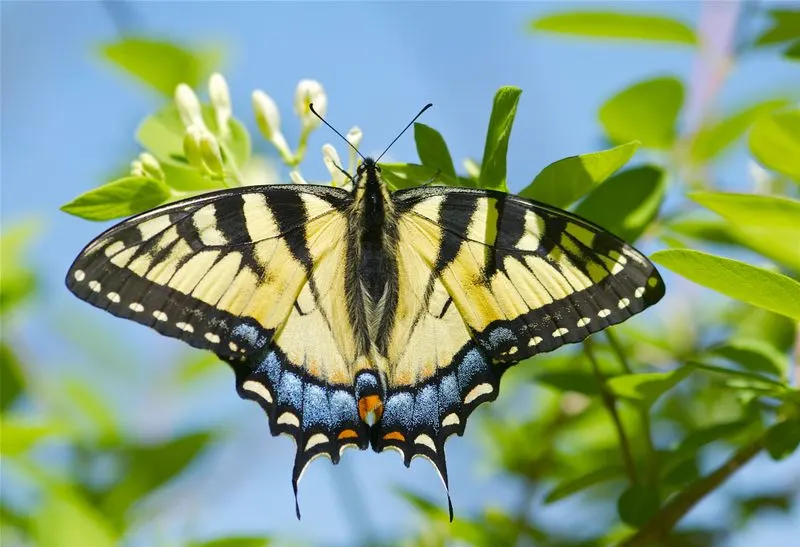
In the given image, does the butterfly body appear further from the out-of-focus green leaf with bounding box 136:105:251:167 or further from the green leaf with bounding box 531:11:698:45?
the green leaf with bounding box 531:11:698:45

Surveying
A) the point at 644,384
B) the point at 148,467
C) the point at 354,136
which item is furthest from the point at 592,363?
the point at 148,467

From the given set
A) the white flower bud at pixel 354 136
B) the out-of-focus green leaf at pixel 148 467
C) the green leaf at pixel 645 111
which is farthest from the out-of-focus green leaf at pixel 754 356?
the out-of-focus green leaf at pixel 148 467

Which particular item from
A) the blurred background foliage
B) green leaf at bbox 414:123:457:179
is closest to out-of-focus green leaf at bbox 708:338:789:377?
the blurred background foliage

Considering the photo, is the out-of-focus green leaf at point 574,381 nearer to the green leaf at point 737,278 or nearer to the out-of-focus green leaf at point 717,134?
the green leaf at point 737,278

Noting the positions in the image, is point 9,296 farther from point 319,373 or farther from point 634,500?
point 634,500

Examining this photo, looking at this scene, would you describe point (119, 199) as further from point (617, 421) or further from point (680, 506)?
point (680, 506)

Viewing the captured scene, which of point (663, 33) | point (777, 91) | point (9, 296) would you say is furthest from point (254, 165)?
point (777, 91)
